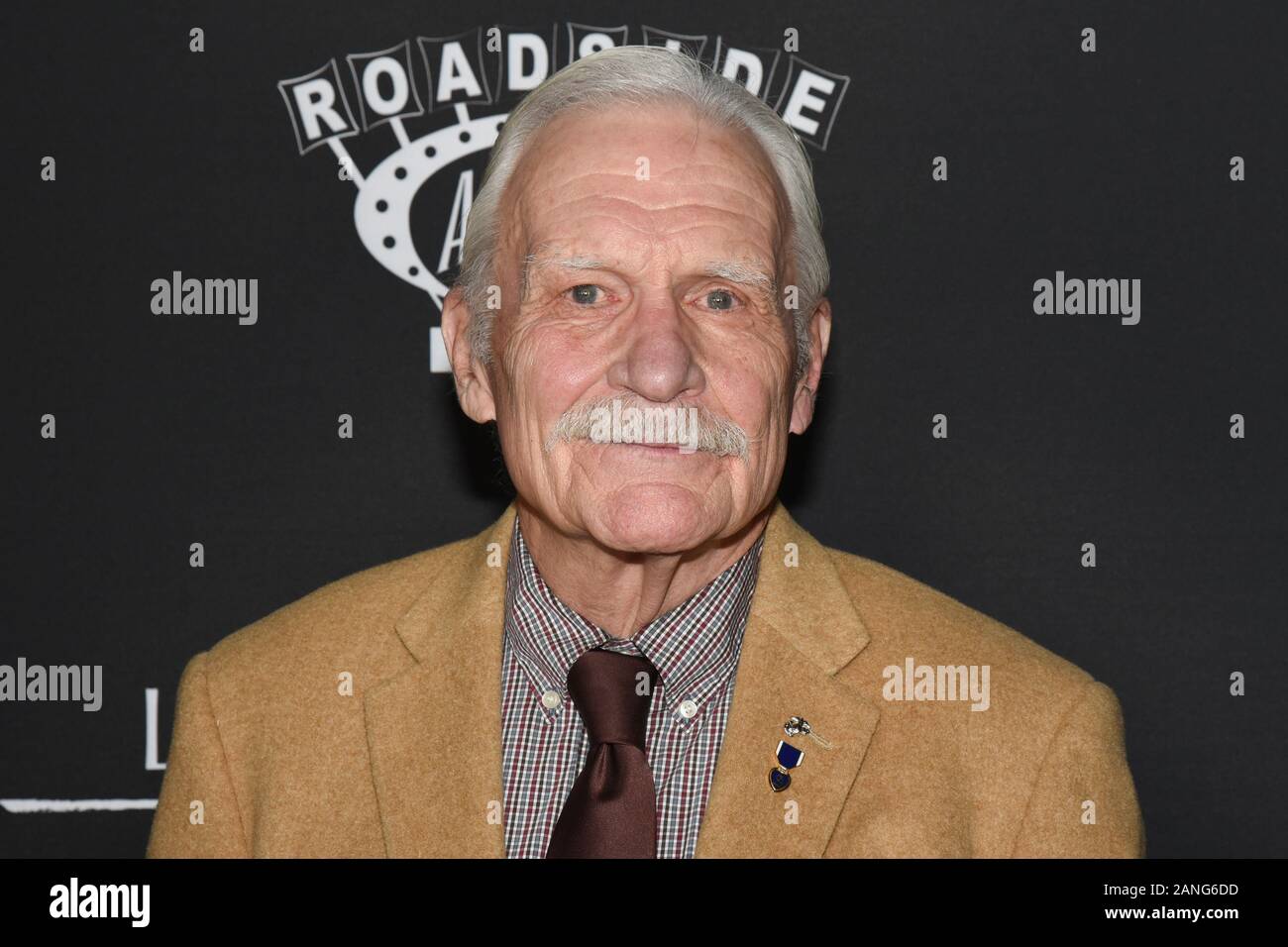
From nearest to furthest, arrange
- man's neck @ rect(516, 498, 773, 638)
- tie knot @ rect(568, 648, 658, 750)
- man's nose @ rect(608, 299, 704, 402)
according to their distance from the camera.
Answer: man's nose @ rect(608, 299, 704, 402), tie knot @ rect(568, 648, 658, 750), man's neck @ rect(516, 498, 773, 638)

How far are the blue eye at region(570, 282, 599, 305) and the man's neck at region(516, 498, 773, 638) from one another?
1.00ft

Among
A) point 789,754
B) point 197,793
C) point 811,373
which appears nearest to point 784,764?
point 789,754

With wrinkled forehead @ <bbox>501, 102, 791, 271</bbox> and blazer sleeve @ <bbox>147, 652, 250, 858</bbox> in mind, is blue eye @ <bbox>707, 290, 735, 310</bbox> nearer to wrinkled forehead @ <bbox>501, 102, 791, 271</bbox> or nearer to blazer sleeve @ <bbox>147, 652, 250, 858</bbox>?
wrinkled forehead @ <bbox>501, 102, 791, 271</bbox>

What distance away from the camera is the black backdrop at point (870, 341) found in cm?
266

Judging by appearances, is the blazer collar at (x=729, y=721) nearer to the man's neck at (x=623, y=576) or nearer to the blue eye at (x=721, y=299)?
the man's neck at (x=623, y=576)

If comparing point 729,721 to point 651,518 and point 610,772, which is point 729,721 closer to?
point 610,772

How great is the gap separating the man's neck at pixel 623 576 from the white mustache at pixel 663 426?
17 cm

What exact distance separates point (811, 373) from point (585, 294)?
38 cm

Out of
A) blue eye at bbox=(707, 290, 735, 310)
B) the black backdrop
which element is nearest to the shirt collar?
blue eye at bbox=(707, 290, 735, 310)

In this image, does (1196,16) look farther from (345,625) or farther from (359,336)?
(345,625)

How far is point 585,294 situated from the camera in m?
2.00

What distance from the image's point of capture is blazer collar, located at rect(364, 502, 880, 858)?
6.39ft

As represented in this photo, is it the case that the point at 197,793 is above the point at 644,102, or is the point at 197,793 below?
below

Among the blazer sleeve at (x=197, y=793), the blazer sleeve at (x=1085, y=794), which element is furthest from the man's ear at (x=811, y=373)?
the blazer sleeve at (x=197, y=793)
